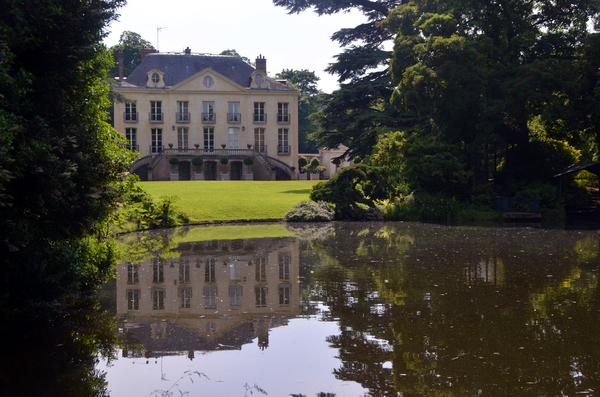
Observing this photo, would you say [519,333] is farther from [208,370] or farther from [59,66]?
[59,66]

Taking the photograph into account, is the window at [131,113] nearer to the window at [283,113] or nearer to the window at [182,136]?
the window at [182,136]

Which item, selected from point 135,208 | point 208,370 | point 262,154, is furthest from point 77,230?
point 262,154

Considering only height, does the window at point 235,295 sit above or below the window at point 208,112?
below

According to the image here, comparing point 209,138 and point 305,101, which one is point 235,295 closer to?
point 209,138

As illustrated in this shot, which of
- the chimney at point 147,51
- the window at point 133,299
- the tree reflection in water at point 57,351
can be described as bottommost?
the tree reflection in water at point 57,351

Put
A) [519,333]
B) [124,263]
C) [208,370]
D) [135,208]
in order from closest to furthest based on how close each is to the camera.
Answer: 1. [208,370]
2. [519,333]
3. [124,263]
4. [135,208]

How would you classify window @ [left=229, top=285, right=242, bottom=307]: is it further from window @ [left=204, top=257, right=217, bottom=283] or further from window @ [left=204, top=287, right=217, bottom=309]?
window @ [left=204, top=257, right=217, bottom=283]

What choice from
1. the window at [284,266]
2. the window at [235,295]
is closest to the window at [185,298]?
the window at [235,295]

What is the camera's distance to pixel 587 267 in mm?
10164

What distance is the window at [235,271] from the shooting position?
30.6 ft

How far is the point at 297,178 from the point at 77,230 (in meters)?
42.0

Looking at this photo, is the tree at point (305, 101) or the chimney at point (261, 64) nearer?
the chimney at point (261, 64)

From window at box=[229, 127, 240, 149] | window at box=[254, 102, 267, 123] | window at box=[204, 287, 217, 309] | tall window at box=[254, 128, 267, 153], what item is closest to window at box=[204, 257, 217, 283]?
window at box=[204, 287, 217, 309]

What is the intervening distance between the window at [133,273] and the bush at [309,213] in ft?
33.6
